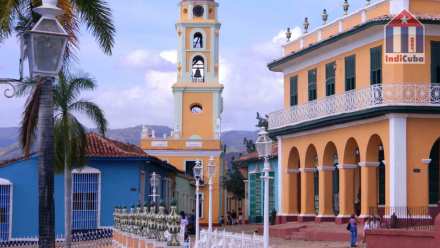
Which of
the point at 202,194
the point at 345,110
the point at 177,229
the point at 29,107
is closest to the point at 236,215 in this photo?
the point at 202,194

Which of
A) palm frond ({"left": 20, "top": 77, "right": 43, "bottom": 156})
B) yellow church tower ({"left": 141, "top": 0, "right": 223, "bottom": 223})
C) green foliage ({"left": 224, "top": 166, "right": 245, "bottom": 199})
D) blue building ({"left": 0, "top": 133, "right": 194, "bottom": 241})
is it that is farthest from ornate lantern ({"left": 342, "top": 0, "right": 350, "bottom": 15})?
green foliage ({"left": 224, "top": 166, "right": 245, "bottom": 199})

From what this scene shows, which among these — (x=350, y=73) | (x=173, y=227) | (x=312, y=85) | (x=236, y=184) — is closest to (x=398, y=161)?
(x=350, y=73)

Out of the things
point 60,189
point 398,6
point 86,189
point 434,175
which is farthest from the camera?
point 86,189

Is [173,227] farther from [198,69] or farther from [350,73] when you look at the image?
[198,69]

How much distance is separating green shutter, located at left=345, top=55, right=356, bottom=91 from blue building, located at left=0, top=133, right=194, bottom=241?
34.0 feet

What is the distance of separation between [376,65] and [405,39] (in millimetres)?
1718

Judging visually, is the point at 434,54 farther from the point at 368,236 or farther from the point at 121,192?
the point at 121,192

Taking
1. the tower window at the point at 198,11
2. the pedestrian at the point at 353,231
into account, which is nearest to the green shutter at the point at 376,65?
the pedestrian at the point at 353,231

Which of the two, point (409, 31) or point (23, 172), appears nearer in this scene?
point (409, 31)

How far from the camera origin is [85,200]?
4053 cm

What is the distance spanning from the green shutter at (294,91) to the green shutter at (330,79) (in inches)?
141

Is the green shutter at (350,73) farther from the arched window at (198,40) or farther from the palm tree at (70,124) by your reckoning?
the arched window at (198,40)

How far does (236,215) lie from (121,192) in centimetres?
3835

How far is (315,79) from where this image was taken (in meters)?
38.5
